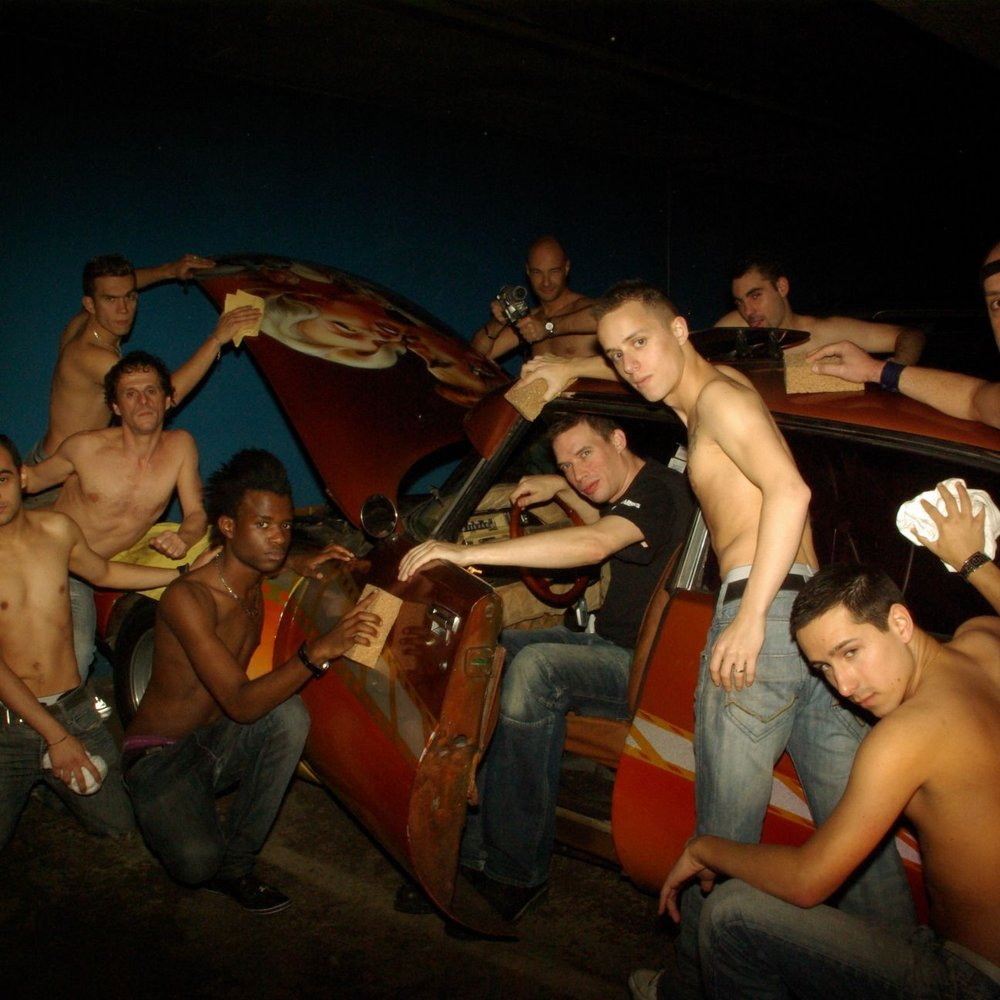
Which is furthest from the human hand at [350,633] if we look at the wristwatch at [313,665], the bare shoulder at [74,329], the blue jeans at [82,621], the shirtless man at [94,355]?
the bare shoulder at [74,329]

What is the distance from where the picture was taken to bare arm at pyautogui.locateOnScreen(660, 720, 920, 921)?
189 cm

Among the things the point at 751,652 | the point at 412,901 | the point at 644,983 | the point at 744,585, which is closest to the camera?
the point at 751,652

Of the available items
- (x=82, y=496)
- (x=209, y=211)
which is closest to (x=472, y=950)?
(x=82, y=496)

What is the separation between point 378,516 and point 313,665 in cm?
52

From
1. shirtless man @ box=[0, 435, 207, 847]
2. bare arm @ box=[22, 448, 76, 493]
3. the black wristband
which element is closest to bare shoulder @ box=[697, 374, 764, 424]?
the black wristband

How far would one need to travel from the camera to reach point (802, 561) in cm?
251

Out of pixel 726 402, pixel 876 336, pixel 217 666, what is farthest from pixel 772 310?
pixel 217 666

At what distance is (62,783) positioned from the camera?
143 inches

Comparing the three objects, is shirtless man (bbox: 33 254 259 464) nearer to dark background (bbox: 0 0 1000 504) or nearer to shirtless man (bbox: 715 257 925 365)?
dark background (bbox: 0 0 1000 504)

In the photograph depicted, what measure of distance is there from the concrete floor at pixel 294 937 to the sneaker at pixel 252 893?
0.13 ft

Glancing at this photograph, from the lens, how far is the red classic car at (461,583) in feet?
8.23

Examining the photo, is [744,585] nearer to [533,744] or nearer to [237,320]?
[533,744]

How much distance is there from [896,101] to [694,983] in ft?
21.3

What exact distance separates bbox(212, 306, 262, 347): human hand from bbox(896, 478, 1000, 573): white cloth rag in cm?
243
